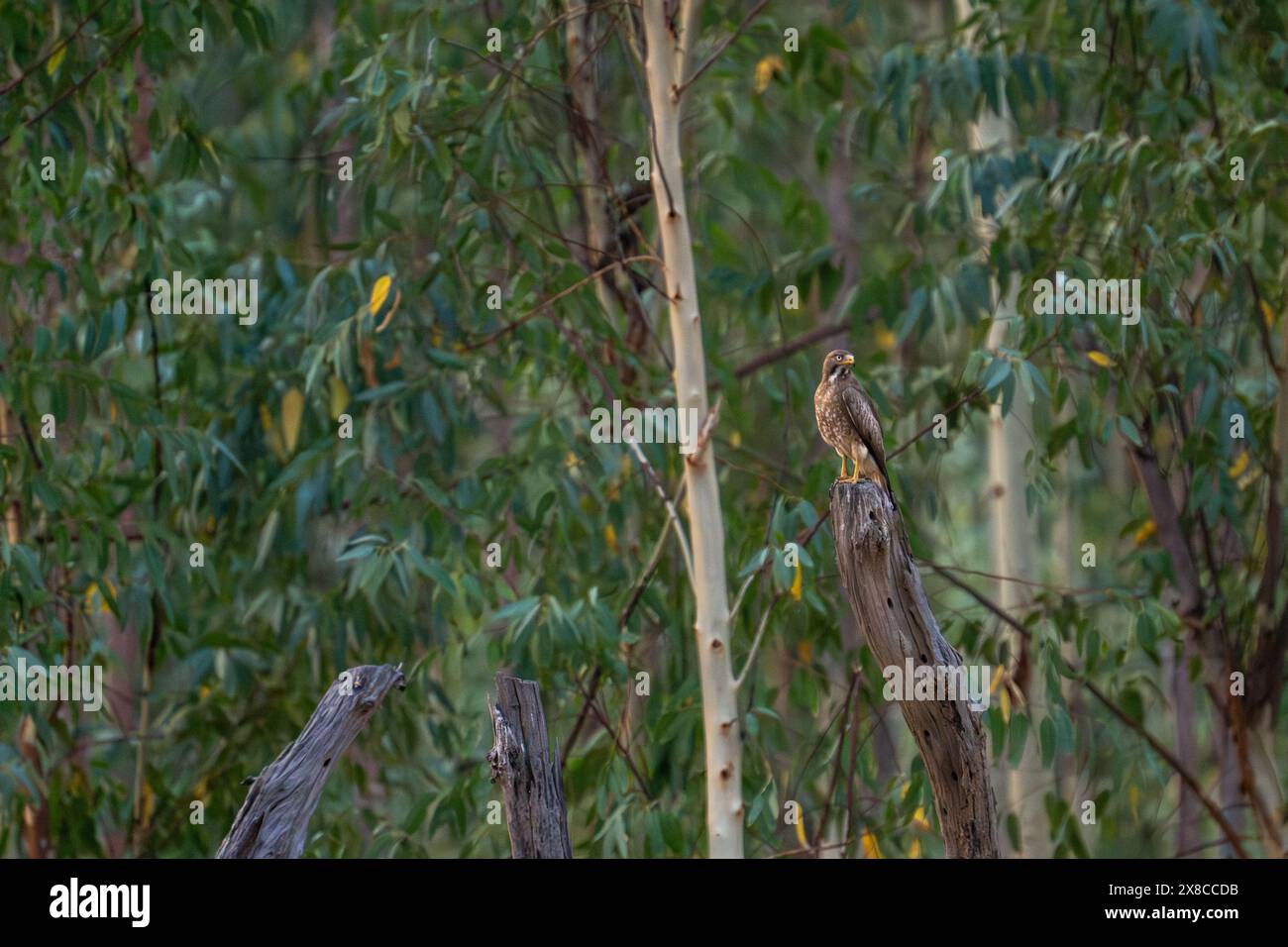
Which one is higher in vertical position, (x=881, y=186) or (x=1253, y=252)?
(x=881, y=186)

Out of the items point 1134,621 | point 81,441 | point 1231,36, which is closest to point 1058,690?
point 1134,621

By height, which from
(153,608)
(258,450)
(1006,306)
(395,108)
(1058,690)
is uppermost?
(395,108)

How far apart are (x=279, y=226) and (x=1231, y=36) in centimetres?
365

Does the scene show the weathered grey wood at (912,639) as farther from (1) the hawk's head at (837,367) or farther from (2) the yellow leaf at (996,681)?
(2) the yellow leaf at (996,681)

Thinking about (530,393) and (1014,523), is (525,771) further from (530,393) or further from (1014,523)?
(1014,523)

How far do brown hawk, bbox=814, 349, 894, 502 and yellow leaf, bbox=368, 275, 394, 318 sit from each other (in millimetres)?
1478

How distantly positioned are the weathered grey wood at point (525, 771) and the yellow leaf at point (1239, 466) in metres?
3.11

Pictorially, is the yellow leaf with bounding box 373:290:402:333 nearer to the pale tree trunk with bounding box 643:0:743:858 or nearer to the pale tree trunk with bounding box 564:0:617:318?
the pale tree trunk with bounding box 564:0:617:318

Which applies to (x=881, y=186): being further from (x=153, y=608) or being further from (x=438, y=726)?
(x=153, y=608)

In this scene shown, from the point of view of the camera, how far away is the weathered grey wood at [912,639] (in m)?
3.06

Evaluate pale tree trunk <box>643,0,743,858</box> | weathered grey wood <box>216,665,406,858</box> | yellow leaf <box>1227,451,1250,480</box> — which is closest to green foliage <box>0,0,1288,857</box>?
yellow leaf <box>1227,451,1250,480</box>

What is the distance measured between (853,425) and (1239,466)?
89.3 inches

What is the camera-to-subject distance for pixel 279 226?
6605mm
